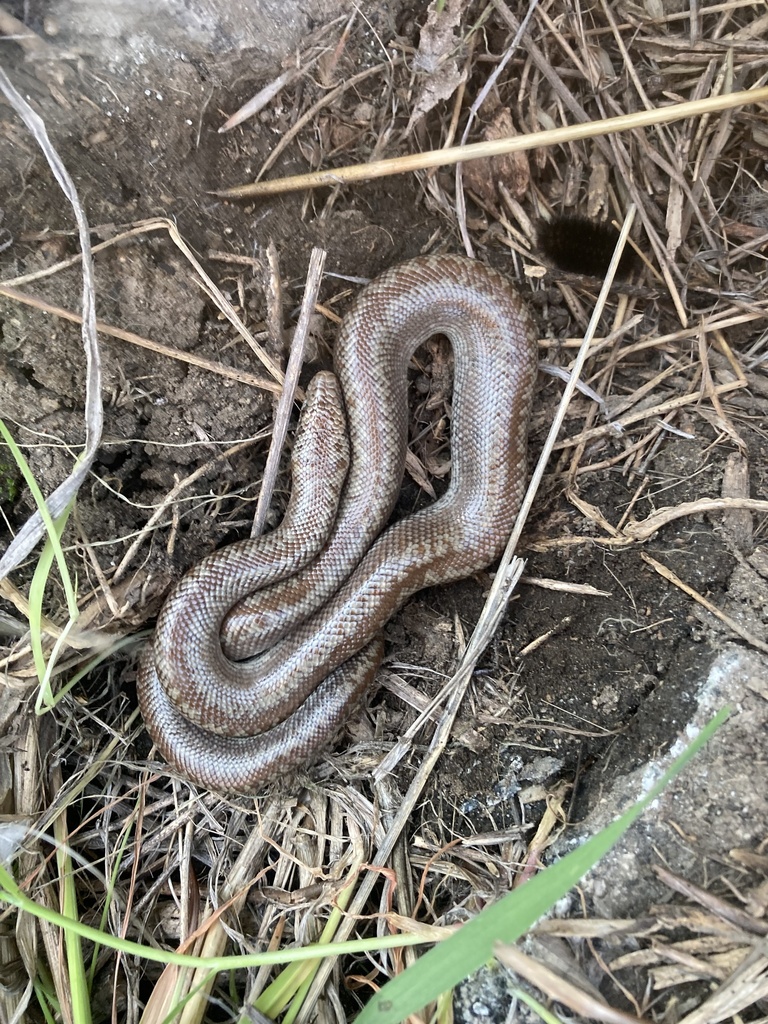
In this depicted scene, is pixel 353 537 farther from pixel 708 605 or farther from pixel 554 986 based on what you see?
pixel 554 986

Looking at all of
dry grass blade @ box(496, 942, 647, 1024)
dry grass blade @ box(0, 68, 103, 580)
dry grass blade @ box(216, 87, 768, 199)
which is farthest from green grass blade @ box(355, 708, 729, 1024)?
dry grass blade @ box(216, 87, 768, 199)

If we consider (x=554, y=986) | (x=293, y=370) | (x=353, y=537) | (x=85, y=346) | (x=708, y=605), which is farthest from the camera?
(x=353, y=537)

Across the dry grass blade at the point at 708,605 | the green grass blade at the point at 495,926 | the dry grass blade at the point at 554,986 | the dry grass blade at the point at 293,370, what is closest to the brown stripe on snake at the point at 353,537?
the dry grass blade at the point at 293,370

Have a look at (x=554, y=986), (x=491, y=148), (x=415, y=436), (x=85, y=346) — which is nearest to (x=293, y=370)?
(x=415, y=436)

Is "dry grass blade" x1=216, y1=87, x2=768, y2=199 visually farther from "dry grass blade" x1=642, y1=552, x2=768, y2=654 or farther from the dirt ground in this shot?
"dry grass blade" x1=642, y1=552, x2=768, y2=654

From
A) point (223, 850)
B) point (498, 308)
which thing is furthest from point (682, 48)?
point (223, 850)

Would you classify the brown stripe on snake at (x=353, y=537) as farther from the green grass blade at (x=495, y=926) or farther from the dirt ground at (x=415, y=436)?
the green grass blade at (x=495, y=926)
